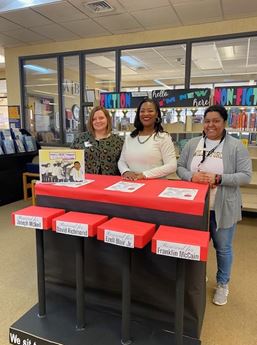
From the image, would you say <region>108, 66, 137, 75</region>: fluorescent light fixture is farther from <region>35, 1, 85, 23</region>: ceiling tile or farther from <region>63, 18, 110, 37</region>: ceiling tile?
<region>35, 1, 85, 23</region>: ceiling tile

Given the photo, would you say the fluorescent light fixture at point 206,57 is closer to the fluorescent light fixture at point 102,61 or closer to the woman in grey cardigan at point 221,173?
the fluorescent light fixture at point 102,61

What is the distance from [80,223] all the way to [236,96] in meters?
2.96

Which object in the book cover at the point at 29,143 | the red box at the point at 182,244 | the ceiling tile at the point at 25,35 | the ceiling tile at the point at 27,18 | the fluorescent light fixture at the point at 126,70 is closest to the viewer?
the red box at the point at 182,244

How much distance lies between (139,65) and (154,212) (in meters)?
5.93

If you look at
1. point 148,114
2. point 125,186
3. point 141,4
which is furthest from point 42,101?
point 125,186

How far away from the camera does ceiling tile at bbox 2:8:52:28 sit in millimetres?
3850

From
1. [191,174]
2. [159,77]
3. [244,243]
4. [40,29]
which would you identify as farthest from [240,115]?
[159,77]

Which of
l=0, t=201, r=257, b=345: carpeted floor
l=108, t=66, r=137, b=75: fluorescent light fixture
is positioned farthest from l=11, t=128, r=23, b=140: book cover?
l=108, t=66, r=137, b=75: fluorescent light fixture

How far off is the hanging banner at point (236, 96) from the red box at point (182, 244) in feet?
8.93

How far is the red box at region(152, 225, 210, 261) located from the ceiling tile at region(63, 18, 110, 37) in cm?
381

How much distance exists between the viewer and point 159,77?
318 inches

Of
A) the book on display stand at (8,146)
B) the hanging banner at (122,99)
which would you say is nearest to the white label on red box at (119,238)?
the hanging banner at (122,99)

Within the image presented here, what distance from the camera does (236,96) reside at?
3553mm

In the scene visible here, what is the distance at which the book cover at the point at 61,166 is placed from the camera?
1.73m
